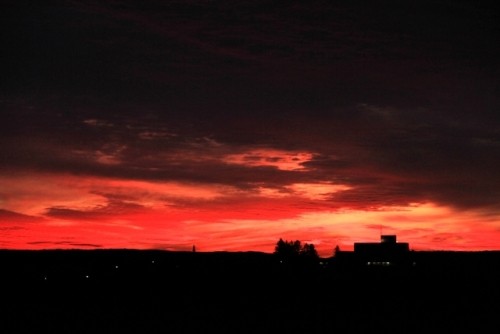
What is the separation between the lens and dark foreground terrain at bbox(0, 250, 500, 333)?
46.2m

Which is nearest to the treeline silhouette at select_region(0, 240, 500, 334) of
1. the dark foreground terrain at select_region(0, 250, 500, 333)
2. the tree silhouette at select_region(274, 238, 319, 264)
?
the dark foreground terrain at select_region(0, 250, 500, 333)

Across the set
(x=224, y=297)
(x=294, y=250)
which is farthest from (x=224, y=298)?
(x=294, y=250)

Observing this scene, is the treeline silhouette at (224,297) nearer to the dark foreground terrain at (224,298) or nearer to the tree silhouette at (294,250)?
the dark foreground terrain at (224,298)

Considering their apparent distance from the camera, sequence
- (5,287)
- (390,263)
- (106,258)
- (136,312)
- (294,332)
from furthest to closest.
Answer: (390,263), (106,258), (5,287), (136,312), (294,332)

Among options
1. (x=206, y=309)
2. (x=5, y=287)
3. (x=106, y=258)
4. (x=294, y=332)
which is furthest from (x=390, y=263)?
(x=294, y=332)

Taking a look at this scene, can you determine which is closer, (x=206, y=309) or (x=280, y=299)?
(x=206, y=309)

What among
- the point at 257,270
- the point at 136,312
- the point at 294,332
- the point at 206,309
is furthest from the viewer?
the point at 257,270

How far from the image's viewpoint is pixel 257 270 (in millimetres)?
108188

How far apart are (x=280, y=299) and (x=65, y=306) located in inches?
789

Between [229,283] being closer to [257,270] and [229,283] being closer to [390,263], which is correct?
[257,270]

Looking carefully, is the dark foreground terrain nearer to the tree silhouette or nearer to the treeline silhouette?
the treeline silhouette

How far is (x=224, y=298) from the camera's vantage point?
72.4 m

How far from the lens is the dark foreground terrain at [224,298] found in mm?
→ 46188

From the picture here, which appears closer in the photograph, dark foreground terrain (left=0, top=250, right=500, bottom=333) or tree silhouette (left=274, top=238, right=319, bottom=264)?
dark foreground terrain (left=0, top=250, right=500, bottom=333)
